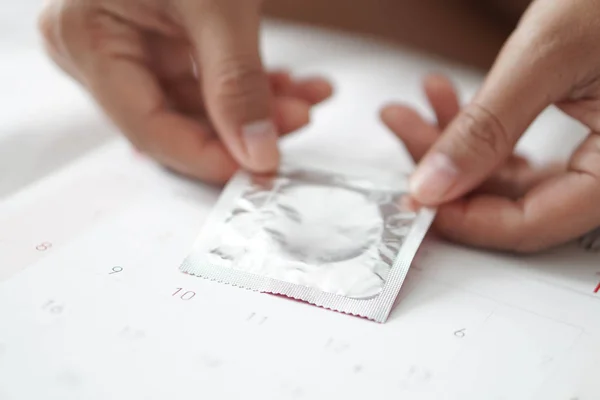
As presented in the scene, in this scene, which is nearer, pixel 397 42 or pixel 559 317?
pixel 559 317

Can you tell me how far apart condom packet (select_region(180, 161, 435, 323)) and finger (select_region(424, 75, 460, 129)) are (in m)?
0.09

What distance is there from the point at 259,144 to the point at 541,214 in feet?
0.72

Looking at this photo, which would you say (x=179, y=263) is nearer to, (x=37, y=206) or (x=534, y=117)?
(x=37, y=206)

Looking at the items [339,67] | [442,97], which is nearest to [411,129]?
[442,97]

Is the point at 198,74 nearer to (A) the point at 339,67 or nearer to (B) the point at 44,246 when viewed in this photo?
(B) the point at 44,246

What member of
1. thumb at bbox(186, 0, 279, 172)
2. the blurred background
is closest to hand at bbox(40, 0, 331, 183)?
thumb at bbox(186, 0, 279, 172)

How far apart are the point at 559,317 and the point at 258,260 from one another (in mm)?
205

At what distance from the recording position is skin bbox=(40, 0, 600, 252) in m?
0.46

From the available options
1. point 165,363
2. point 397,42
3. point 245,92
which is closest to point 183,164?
point 245,92

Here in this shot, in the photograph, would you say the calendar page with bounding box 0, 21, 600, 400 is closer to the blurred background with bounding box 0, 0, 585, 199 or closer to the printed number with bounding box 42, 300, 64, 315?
the printed number with bounding box 42, 300, 64, 315

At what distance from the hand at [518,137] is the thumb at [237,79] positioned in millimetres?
129

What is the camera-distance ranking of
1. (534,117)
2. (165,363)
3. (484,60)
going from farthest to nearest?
(484,60)
(534,117)
(165,363)

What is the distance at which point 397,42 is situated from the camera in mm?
889

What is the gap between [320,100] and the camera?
0.63 m
